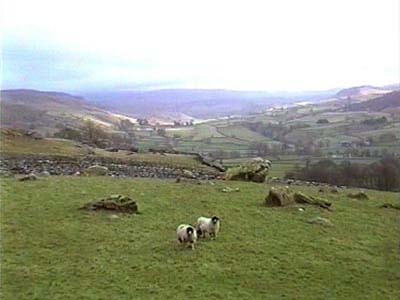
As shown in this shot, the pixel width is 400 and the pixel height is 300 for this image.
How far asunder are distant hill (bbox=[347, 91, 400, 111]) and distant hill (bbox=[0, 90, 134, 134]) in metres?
59.8

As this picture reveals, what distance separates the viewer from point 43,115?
131250 millimetres

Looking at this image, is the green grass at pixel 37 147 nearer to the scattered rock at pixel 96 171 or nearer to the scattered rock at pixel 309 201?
the scattered rock at pixel 96 171

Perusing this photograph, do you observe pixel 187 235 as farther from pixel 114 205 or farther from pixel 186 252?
pixel 114 205

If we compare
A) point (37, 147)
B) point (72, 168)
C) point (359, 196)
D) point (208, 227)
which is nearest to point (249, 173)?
point (359, 196)

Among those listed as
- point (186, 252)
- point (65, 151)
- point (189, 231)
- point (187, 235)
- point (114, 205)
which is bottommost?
point (65, 151)

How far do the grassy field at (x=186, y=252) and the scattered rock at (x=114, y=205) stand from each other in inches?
19.2

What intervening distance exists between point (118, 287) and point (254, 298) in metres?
2.78

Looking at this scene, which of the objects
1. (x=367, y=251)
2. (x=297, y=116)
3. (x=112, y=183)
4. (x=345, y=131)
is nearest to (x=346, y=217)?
(x=367, y=251)

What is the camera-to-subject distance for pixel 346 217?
18.9 metres

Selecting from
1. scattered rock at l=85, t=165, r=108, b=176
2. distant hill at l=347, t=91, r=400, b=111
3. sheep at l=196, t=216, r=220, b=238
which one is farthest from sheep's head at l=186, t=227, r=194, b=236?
distant hill at l=347, t=91, r=400, b=111

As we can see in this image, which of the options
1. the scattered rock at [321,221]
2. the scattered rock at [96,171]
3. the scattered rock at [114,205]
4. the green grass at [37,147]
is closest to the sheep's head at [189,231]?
the scattered rock at [114,205]

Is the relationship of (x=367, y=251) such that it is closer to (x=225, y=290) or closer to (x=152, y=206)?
(x=225, y=290)

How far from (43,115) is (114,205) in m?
120

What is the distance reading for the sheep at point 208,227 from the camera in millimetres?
14883
